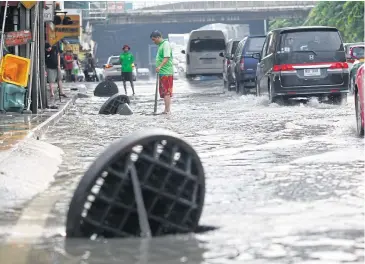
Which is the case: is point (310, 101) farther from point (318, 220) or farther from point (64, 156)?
point (318, 220)

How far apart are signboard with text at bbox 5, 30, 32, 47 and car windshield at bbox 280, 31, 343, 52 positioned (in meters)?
5.30

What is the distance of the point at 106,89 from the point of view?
29328mm

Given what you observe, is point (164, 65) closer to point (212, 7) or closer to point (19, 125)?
point (19, 125)

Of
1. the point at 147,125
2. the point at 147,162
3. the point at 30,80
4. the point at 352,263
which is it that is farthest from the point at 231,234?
the point at 30,80

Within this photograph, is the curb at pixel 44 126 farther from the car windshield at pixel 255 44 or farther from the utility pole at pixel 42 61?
the car windshield at pixel 255 44

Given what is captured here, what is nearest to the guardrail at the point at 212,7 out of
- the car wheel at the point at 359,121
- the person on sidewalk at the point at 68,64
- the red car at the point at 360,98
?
the person on sidewalk at the point at 68,64

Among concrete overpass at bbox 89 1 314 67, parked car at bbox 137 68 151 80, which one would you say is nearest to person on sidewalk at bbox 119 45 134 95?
parked car at bbox 137 68 151 80

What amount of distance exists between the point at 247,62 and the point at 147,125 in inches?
480

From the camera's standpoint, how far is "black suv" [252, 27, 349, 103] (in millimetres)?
19312

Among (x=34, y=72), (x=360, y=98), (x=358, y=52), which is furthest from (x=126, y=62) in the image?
(x=360, y=98)

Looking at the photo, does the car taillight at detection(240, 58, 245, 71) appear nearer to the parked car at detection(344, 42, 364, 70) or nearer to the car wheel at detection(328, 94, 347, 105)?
the parked car at detection(344, 42, 364, 70)

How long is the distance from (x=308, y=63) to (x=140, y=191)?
14.0 metres

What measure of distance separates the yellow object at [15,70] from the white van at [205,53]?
2902 cm

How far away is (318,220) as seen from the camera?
250 inches
